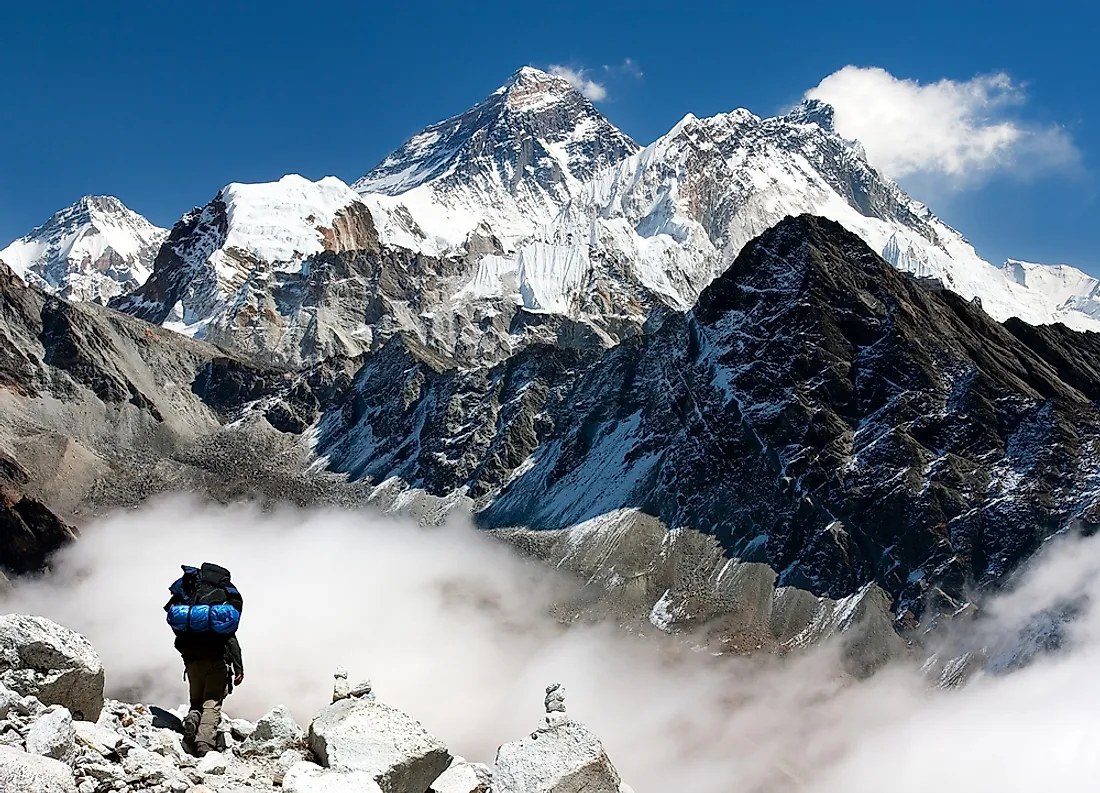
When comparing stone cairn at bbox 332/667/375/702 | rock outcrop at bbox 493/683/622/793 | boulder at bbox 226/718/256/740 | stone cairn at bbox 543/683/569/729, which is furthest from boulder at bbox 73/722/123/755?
stone cairn at bbox 543/683/569/729

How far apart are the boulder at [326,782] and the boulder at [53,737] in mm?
3118

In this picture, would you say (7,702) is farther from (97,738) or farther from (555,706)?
(555,706)

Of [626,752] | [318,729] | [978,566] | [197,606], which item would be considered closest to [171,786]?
[318,729]

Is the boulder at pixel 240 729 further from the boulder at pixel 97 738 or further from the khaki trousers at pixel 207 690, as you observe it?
the boulder at pixel 97 738

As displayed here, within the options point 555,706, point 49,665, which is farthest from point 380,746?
point 49,665

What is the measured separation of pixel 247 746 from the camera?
1903 cm

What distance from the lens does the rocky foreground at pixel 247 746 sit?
46.4 ft

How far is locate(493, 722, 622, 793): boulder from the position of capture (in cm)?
1742

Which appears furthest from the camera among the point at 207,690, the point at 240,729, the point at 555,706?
the point at 555,706

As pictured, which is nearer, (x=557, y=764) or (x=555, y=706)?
(x=557, y=764)

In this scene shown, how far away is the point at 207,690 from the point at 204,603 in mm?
1748

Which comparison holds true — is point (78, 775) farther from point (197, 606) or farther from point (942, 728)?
point (942, 728)

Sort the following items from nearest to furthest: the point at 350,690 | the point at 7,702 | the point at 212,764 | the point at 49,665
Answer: the point at 7,702 → the point at 49,665 → the point at 212,764 → the point at 350,690

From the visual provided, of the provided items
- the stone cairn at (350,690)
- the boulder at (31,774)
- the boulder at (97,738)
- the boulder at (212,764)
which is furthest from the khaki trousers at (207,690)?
the boulder at (31,774)
